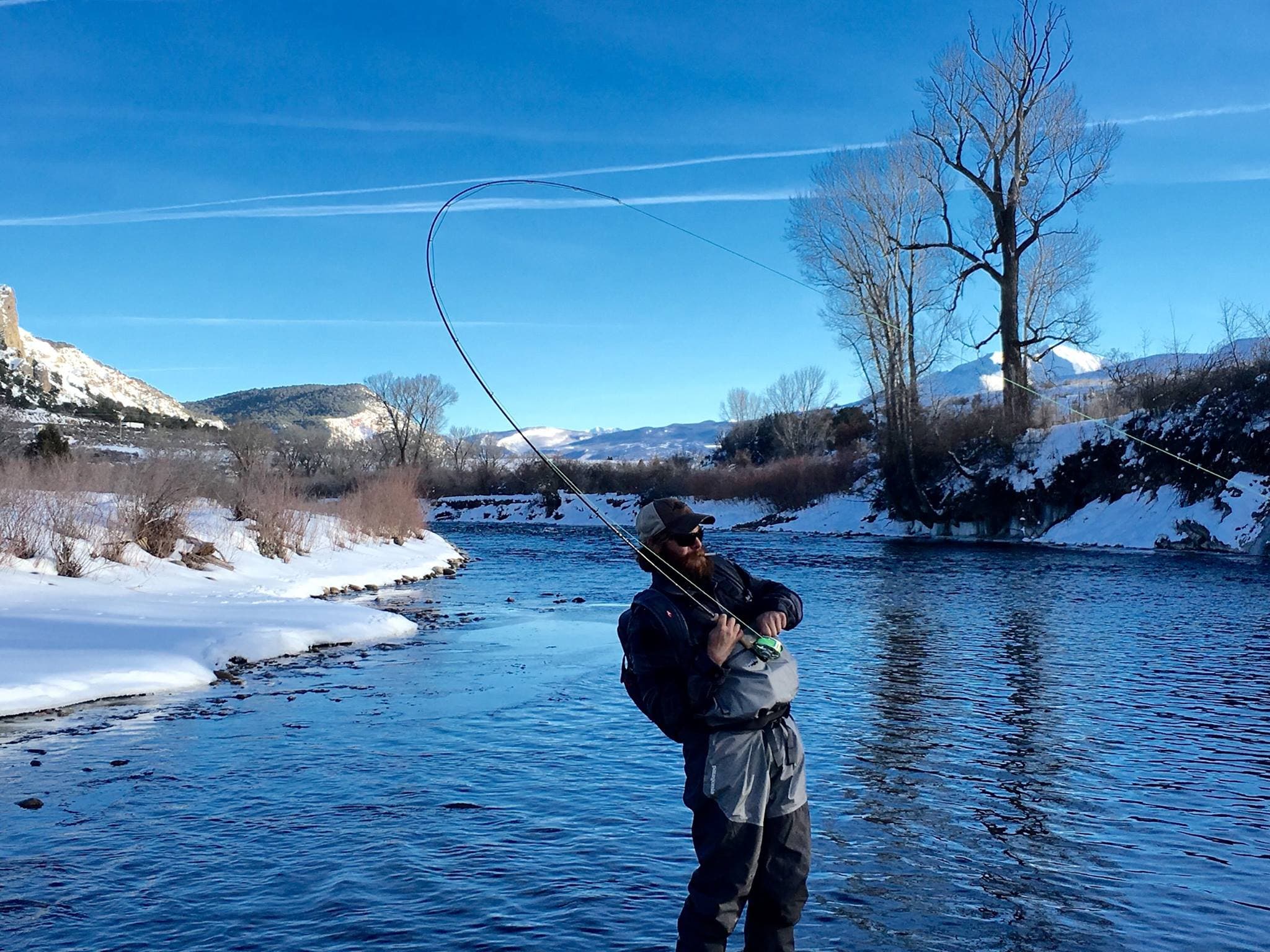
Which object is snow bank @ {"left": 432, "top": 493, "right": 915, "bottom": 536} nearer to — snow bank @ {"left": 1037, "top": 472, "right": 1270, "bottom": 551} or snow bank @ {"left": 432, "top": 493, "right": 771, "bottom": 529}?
snow bank @ {"left": 432, "top": 493, "right": 771, "bottom": 529}

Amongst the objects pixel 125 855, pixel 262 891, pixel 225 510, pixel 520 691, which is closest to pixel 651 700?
pixel 262 891

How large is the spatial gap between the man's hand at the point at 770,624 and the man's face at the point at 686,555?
243 millimetres

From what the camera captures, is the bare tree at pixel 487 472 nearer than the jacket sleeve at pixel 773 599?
No

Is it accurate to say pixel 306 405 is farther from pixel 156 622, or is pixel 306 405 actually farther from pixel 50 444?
pixel 156 622

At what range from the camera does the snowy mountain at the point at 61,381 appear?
4168 inches

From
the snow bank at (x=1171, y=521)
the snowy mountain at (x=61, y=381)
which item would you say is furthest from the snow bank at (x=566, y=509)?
the snowy mountain at (x=61, y=381)

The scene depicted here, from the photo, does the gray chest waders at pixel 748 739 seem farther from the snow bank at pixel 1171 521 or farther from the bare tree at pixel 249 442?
the bare tree at pixel 249 442

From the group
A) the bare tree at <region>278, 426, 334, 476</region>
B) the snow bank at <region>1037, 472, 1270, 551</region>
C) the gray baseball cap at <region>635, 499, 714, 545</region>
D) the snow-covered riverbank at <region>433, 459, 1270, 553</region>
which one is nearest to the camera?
the gray baseball cap at <region>635, 499, 714, 545</region>

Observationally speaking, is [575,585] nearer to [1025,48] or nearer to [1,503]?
[1,503]

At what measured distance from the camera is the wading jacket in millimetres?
3414

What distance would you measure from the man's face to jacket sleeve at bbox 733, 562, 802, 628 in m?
0.14

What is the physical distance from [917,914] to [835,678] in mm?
5981

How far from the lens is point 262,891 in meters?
4.79

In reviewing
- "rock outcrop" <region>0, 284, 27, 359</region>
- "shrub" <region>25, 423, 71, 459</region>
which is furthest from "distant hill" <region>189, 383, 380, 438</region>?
"shrub" <region>25, 423, 71, 459</region>
